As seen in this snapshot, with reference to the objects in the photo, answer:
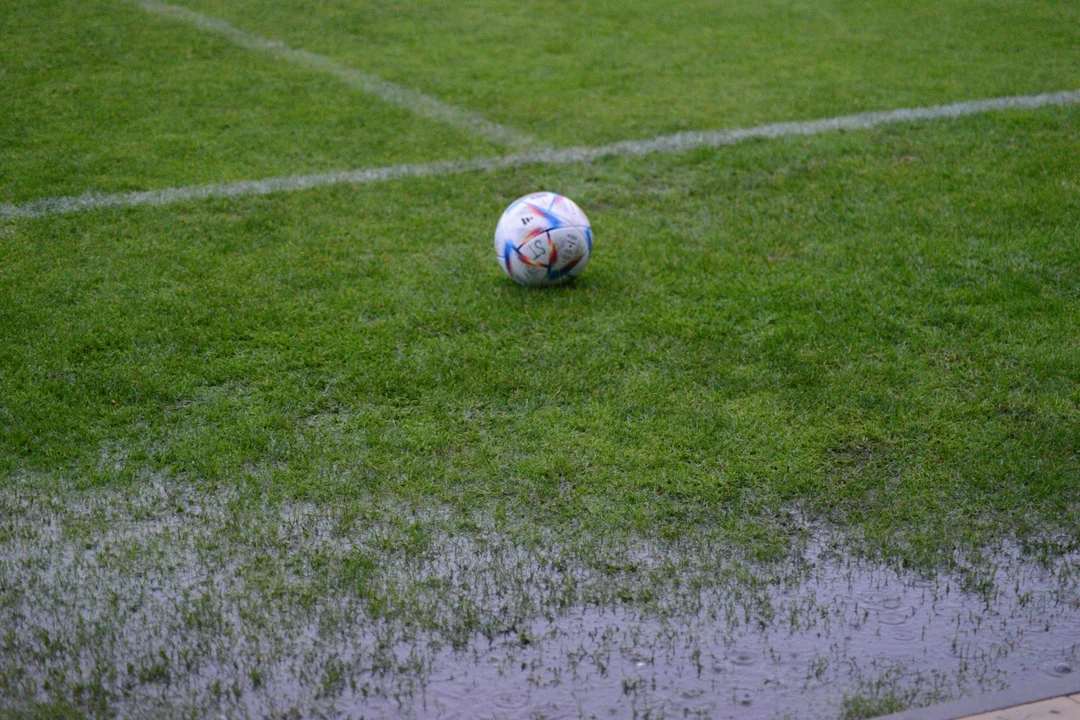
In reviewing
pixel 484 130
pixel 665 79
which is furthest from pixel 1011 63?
pixel 484 130

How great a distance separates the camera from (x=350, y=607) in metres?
3.39

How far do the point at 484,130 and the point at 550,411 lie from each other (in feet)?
14.5

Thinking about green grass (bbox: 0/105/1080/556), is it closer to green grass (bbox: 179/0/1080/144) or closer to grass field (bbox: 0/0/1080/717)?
grass field (bbox: 0/0/1080/717)

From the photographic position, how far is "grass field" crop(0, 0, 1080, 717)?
3430mm

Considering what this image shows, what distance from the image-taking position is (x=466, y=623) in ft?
10.9

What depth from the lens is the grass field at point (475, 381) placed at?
3.43m

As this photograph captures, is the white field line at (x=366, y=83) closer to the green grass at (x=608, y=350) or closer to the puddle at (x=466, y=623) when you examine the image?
the green grass at (x=608, y=350)

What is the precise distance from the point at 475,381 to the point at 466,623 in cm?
165

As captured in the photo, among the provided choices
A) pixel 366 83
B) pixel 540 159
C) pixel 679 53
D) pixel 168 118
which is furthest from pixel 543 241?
pixel 679 53

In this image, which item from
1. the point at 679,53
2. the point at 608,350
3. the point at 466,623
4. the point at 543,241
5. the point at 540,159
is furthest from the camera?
the point at 679,53

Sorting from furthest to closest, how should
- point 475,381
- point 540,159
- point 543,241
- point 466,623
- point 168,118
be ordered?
point 168,118 < point 540,159 < point 543,241 < point 475,381 < point 466,623

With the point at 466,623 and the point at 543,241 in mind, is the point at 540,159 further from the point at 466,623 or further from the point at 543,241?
the point at 466,623

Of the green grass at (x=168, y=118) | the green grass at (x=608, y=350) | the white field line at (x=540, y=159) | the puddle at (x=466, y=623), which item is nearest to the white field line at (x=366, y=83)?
the green grass at (x=168, y=118)

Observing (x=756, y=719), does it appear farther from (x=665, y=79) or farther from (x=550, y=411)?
(x=665, y=79)
